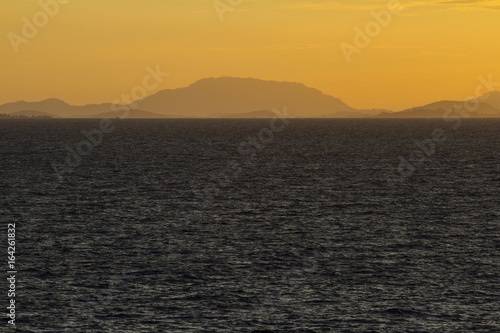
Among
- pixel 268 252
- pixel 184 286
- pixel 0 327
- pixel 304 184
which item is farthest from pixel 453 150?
pixel 0 327

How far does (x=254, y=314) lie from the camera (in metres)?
45.7

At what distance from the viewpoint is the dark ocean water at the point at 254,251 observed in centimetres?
4547

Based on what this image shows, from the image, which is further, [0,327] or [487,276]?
[487,276]

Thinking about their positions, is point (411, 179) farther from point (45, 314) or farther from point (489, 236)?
point (45, 314)

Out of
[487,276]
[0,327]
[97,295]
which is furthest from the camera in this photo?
[487,276]

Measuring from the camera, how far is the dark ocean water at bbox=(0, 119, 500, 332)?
1790 inches

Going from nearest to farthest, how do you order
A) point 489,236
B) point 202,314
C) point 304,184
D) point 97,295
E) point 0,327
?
1. point 0,327
2. point 202,314
3. point 97,295
4. point 489,236
5. point 304,184

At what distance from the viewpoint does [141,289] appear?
50.5 metres

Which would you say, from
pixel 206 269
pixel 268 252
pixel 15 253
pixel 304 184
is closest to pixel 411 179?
pixel 304 184

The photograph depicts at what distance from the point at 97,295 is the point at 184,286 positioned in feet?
21.5

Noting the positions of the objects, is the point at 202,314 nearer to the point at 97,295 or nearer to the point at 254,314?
the point at 254,314

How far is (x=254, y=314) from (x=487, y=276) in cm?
2046

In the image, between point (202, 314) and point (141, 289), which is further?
point (141, 289)

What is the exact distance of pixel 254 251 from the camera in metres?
61.8
